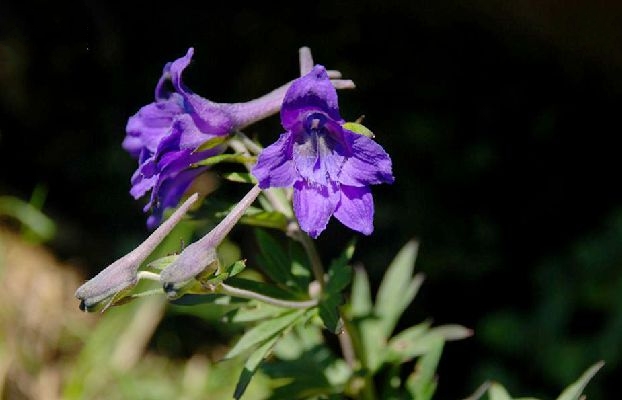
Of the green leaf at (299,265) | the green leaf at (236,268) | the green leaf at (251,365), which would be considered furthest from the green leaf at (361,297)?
the green leaf at (236,268)

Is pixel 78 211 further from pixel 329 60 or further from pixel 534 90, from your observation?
pixel 534 90

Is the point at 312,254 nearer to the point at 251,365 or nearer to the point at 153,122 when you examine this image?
the point at 251,365

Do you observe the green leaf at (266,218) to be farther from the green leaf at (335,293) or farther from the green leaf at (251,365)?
the green leaf at (251,365)

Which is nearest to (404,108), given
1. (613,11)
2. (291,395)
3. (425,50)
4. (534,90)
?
(425,50)

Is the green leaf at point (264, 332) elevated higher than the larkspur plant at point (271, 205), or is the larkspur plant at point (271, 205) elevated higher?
the larkspur plant at point (271, 205)

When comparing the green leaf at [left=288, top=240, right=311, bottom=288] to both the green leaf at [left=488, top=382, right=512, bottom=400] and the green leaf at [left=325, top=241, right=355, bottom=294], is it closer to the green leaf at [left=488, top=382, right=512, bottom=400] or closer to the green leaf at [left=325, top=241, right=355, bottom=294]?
the green leaf at [left=325, top=241, right=355, bottom=294]

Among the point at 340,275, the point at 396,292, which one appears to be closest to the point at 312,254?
the point at 340,275
